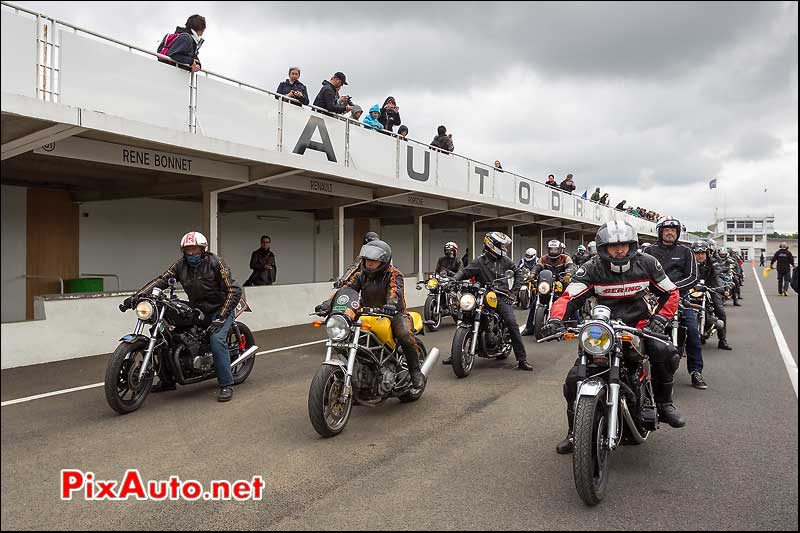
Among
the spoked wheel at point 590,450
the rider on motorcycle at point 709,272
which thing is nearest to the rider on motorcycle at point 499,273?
the rider on motorcycle at point 709,272

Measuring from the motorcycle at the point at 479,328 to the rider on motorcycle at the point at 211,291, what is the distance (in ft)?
8.85

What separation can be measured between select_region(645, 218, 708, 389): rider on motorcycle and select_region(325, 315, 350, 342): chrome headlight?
3.81 metres

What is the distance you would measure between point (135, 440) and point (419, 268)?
1364cm

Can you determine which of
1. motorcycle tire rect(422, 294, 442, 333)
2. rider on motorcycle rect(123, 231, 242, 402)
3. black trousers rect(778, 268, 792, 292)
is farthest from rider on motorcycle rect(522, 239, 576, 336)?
black trousers rect(778, 268, 792, 292)

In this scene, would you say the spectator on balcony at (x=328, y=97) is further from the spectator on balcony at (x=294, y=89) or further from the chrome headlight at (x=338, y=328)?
the chrome headlight at (x=338, y=328)

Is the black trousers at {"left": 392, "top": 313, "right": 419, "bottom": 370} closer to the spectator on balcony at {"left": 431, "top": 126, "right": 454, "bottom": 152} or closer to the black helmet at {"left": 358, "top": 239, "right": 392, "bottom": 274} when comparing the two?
the black helmet at {"left": 358, "top": 239, "right": 392, "bottom": 274}

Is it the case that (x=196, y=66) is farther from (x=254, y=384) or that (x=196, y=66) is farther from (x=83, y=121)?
(x=254, y=384)

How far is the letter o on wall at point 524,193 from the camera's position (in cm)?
2116

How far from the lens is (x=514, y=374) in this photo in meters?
7.38

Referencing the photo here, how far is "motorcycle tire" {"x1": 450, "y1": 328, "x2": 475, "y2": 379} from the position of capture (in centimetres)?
707

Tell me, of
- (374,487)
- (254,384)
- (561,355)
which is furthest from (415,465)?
(561,355)

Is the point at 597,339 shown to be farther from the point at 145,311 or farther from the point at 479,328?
the point at 145,311

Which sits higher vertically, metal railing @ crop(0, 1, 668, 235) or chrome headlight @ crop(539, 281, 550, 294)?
metal railing @ crop(0, 1, 668, 235)

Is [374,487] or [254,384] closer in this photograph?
[374,487]
